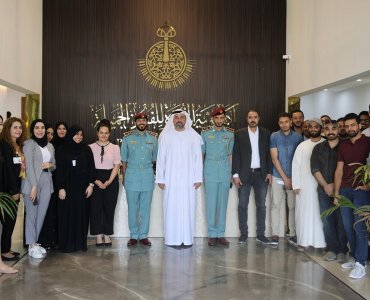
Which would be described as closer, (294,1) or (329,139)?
(329,139)

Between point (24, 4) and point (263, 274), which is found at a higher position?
point (24, 4)

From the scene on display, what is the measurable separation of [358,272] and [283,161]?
1537 millimetres

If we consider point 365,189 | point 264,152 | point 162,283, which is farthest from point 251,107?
point 162,283

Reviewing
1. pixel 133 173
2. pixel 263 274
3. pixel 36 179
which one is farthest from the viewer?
pixel 133 173

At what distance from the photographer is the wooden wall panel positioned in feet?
26.7

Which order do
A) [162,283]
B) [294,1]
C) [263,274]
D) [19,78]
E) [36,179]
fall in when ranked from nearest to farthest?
[162,283]
[263,274]
[36,179]
[19,78]
[294,1]

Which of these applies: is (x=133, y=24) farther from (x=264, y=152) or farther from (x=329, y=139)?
(x=329, y=139)

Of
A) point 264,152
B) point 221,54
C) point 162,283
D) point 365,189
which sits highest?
point 221,54

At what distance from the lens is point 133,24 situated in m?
8.18

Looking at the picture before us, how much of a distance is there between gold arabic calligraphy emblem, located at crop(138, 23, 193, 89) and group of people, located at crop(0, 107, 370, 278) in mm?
3413

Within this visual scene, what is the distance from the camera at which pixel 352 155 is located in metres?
3.91

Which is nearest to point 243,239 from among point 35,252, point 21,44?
point 35,252

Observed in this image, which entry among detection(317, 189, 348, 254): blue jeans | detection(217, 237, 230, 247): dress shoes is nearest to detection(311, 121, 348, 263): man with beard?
detection(317, 189, 348, 254): blue jeans

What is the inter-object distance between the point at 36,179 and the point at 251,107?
5006 millimetres
